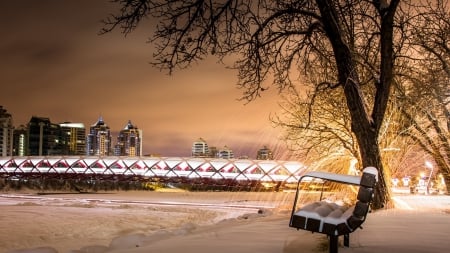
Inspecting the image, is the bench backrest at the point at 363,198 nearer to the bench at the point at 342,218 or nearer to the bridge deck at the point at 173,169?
the bench at the point at 342,218

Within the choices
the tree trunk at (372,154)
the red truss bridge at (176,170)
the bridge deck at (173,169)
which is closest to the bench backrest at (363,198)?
the tree trunk at (372,154)

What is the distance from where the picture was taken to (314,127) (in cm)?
1345

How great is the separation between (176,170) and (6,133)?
5777 inches

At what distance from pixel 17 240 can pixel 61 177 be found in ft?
156

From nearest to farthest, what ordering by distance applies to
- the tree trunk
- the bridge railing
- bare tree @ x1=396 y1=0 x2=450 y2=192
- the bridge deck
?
the tree trunk, bare tree @ x1=396 y1=0 x2=450 y2=192, the bridge deck, the bridge railing

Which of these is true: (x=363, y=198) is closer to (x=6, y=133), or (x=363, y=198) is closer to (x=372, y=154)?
(x=372, y=154)

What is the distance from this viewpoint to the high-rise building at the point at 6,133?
188 m

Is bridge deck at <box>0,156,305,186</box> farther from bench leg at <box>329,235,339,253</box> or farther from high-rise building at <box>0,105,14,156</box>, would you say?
high-rise building at <box>0,105,14,156</box>

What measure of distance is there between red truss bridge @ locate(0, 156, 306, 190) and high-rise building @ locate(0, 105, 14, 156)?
131m

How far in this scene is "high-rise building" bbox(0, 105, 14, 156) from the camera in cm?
18788

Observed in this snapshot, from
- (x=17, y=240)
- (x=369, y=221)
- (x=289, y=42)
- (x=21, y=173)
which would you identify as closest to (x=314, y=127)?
(x=289, y=42)

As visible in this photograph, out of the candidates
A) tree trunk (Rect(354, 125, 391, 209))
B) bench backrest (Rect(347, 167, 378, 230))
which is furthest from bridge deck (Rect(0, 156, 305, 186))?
bench backrest (Rect(347, 167, 378, 230))

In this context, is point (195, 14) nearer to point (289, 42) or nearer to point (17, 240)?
point (289, 42)

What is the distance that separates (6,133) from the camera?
190875mm
